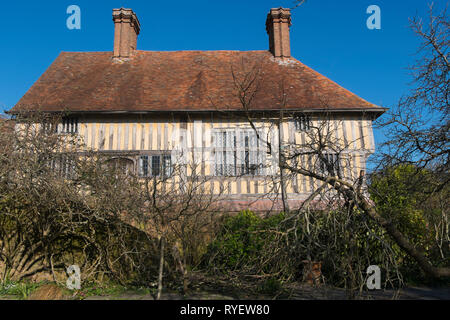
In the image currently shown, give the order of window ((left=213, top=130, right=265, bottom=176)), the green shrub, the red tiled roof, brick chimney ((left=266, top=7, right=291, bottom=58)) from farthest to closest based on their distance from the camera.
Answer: brick chimney ((left=266, top=7, right=291, bottom=58)) < the red tiled roof < window ((left=213, top=130, right=265, bottom=176)) < the green shrub

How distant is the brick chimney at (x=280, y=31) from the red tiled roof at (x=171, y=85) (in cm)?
42

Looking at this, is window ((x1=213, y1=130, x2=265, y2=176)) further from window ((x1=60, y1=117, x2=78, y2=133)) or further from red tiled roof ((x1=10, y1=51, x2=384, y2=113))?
window ((x1=60, y1=117, x2=78, y2=133))

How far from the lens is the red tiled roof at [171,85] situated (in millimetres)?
9961

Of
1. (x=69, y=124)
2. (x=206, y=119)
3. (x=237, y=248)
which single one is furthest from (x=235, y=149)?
(x=69, y=124)

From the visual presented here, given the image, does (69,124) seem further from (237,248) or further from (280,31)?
(280,31)

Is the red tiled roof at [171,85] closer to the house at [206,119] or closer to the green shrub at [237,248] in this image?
the house at [206,119]

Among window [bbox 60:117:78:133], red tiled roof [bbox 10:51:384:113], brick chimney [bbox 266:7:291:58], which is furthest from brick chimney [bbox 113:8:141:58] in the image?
brick chimney [bbox 266:7:291:58]

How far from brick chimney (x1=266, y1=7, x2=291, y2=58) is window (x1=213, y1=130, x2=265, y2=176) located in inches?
182

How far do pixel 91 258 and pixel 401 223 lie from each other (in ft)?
20.9

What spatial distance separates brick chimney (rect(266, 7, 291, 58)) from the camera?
12.6 metres

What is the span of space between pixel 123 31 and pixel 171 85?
3.55 metres

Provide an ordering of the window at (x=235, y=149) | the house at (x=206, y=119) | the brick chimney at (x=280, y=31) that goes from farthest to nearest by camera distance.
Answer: the brick chimney at (x=280, y=31), the window at (x=235, y=149), the house at (x=206, y=119)

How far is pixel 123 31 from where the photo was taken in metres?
Result: 12.6

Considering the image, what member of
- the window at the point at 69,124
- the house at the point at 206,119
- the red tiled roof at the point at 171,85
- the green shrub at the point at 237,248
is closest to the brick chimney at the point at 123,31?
the red tiled roof at the point at 171,85
